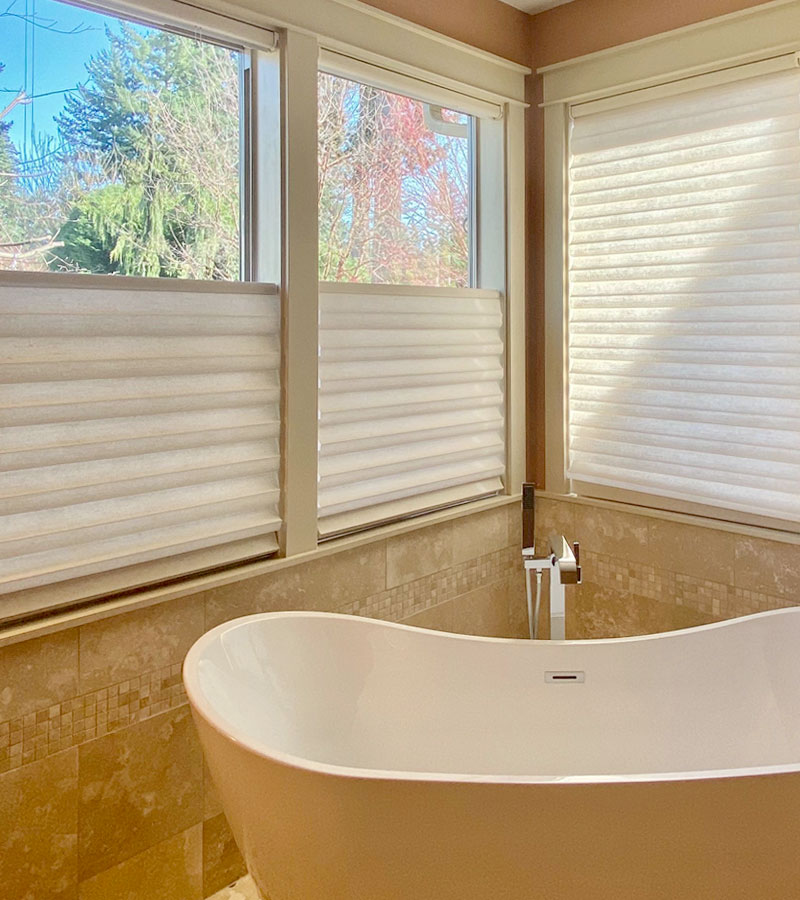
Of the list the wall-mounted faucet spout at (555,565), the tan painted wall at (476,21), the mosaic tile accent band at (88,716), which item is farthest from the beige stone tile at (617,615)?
the tan painted wall at (476,21)

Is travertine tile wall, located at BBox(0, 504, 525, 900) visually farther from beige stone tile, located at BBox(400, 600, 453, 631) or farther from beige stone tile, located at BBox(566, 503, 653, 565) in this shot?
beige stone tile, located at BBox(566, 503, 653, 565)

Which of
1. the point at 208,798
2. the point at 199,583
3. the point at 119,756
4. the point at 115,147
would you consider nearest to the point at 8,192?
the point at 115,147

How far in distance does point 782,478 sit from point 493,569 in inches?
40.6

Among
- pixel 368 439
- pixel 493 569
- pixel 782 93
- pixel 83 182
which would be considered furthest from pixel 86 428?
pixel 782 93

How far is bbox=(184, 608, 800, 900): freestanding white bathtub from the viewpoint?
1.48 m

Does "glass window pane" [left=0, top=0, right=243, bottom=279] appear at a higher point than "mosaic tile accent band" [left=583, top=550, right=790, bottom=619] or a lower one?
higher

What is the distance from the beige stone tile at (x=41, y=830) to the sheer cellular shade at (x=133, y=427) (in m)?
0.41

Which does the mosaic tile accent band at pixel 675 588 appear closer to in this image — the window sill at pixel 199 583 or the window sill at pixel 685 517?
the window sill at pixel 685 517

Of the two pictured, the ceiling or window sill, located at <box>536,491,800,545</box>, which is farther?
the ceiling

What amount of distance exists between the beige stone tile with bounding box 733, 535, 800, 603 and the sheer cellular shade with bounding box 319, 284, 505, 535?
86 centimetres

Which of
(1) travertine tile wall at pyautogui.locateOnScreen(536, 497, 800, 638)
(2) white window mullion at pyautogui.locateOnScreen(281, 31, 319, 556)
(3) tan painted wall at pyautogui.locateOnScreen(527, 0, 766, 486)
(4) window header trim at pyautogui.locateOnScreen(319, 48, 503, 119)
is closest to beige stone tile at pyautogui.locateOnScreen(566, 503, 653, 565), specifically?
(1) travertine tile wall at pyautogui.locateOnScreen(536, 497, 800, 638)

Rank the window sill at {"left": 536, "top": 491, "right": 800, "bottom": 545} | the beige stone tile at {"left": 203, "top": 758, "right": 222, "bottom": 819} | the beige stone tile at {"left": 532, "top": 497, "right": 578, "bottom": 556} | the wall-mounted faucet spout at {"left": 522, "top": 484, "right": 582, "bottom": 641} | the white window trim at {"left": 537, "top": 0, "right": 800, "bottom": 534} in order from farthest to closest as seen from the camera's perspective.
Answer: the beige stone tile at {"left": 532, "top": 497, "right": 578, "bottom": 556}, the window sill at {"left": 536, "top": 491, "right": 800, "bottom": 545}, the white window trim at {"left": 537, "top": 0, "right": 800, "bottom": 534}, the wall-mounted faucet spout at {"left": 522, "top": 484, "right": 582, "bottom": 641}, the beige stone tile at {"left": 203, "top": 758, "right": 222, "bottom": 819}

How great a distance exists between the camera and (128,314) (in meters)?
1.96

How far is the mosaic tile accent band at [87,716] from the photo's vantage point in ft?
6.10
